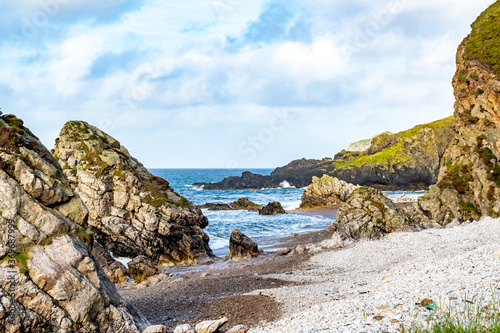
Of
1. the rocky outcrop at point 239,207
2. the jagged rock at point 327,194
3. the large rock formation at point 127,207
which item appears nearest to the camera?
the large rock formation at point 127,207

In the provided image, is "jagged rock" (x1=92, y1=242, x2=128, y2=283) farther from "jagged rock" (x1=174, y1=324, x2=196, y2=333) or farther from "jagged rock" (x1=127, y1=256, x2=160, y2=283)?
"jagged rock" (x1=174, y1=324, x2=196, y2=333)

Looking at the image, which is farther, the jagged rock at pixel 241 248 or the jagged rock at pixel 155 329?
the jagged rock at pixel 241 248

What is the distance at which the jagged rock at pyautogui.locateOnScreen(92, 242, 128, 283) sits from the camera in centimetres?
2253

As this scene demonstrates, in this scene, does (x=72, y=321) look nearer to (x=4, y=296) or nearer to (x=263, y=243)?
(x=4, y=296)

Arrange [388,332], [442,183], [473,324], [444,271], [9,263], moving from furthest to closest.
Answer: [442,183] < [444,271] < [9,263] < [388,332] < [473,324]

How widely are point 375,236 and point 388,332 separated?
878 inches

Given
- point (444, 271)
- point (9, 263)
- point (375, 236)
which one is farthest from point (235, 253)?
point (9, 263)

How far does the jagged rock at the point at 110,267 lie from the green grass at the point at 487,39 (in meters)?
36.4

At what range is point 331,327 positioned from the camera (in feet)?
28.9

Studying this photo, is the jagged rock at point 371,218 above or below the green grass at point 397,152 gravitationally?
below

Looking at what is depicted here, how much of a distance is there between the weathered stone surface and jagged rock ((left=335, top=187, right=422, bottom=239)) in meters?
5.36

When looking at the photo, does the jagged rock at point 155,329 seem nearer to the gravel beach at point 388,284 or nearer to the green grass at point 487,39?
the gravel beach at point 388,284

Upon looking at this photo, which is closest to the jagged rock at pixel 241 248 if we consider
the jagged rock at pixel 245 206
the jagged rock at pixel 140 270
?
the jagged rock at pixel 140 270

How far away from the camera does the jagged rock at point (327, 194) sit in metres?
67.1
